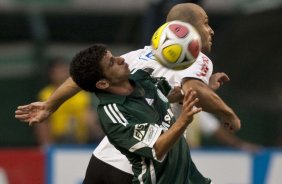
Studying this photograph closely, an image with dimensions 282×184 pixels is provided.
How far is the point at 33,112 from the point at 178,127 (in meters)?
1.45

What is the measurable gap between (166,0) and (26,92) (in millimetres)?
4869

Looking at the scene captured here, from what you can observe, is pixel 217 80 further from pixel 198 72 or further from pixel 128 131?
pixel 128 131

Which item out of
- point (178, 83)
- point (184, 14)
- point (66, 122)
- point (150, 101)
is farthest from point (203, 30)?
point (66, 122)

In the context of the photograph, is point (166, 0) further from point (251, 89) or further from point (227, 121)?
point (251, 89)

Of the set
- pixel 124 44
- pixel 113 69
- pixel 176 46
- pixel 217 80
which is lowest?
pixel 124 44

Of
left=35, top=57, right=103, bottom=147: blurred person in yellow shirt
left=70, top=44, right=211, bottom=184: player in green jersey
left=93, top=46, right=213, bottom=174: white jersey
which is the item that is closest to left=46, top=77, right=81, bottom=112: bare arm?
left=93, top=46, right=213, bottom=174: white jersey

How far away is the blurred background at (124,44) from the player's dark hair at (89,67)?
697 centimetres

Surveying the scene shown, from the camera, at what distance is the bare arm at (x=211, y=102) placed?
6953mm

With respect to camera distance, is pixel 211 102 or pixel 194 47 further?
pixel 211 102

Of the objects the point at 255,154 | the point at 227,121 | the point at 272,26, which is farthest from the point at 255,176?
the point at 227,121

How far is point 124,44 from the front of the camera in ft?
48.8

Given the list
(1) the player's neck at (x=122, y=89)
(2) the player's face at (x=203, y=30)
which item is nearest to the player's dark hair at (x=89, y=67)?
(1) the player's neck at (x=122, y=89)

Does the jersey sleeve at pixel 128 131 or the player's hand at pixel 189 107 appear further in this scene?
the jersey sleeve at pixel 128 131

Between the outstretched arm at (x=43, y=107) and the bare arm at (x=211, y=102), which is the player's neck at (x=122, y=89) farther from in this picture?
the outstretched arm at (x=43, y=107)
